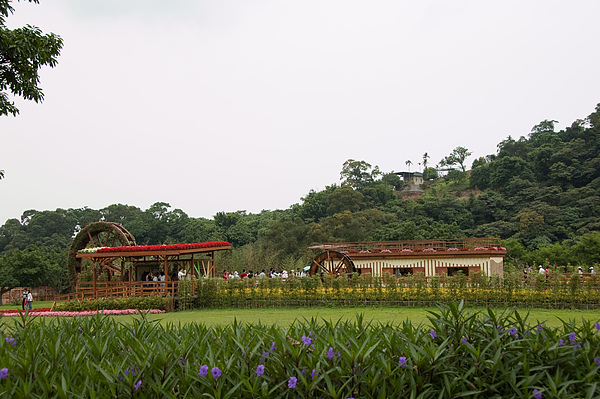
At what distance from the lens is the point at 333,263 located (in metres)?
23.2

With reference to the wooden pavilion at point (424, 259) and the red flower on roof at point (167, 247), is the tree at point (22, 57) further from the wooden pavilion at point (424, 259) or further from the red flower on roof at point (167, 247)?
the wooden pavilion at point (424, 259)

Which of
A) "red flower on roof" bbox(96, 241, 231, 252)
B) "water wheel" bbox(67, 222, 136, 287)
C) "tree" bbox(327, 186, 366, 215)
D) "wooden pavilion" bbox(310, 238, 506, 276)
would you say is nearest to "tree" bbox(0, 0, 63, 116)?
"red flower on roof" bbox(96, 241, 231, 252)

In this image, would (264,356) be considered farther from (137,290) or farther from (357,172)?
(357,172)

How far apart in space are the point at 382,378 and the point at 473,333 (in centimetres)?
84

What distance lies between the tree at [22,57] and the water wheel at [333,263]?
15873 mm

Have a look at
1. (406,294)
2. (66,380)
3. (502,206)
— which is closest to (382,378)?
(66,380)

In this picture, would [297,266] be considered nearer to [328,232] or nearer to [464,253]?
[328,232]

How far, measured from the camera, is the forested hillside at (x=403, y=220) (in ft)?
110

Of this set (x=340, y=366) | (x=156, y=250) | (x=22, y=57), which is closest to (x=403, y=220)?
(x=156, y=250)

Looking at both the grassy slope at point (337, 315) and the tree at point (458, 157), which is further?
the tree at point (458, 157)

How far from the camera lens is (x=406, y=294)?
15.9m

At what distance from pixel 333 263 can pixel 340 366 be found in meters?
20.3

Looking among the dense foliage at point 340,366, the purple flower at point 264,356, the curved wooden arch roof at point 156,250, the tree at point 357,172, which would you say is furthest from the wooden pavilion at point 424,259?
the tree at point 357,172

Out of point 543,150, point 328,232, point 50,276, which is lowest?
point 50,276
